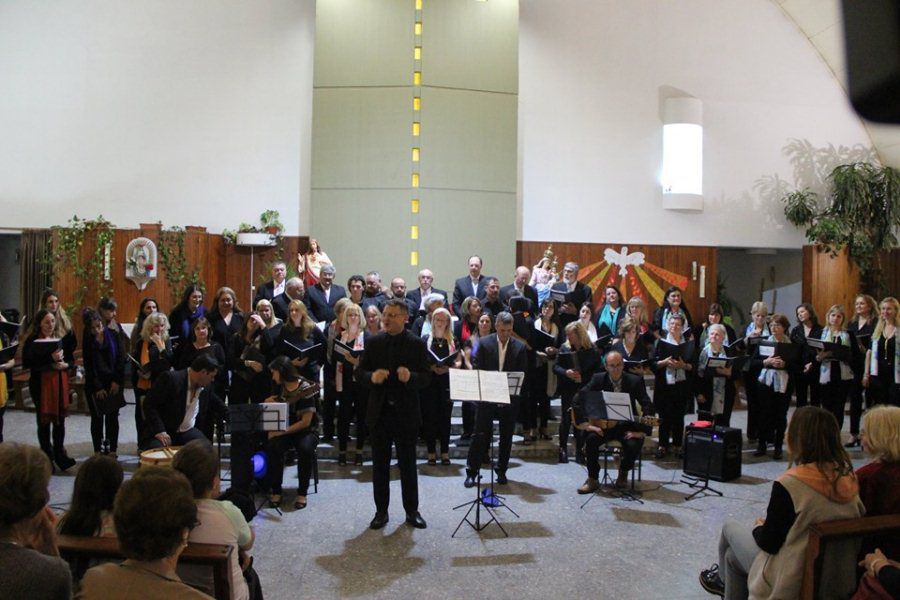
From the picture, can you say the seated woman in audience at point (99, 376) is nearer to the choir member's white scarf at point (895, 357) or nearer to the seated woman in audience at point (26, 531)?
the seated woman in audience at point (26, 531)

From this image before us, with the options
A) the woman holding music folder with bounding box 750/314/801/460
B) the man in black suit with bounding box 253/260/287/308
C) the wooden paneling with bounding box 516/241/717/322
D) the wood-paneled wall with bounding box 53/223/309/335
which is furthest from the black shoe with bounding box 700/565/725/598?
the wood-paneled wall with bounding box 53/223/309/335

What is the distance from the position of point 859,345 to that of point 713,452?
2675 millimetres

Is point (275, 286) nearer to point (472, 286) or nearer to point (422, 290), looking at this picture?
point (422, 290)

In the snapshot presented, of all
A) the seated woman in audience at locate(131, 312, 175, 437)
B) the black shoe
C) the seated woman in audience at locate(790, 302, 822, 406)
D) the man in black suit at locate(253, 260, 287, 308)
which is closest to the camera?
the black shoe

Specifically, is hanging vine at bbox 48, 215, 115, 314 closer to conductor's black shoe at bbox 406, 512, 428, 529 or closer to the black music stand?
conductor's black shoe at bbox 406, 512, 428, 529

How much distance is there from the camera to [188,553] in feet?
8.61

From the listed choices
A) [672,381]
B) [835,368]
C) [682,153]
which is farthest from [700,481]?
[682,153]

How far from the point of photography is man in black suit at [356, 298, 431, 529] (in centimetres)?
541

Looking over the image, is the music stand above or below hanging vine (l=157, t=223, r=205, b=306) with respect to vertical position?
below

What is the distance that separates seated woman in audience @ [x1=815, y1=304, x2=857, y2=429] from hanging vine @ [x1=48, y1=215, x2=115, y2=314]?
8.93m

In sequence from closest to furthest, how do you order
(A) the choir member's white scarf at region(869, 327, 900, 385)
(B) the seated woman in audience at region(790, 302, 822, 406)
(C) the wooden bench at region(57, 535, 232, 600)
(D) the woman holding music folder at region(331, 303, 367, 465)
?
(C) the wooden bench at region(57, 535, 232, 600) → (D) the woman holding music folder at region(331, 303, 367, 465) → (A) the choir member's white scarf at region(869, 327, 900, 385) → (B) the seated woman in audience at region(790, 302, 822, 406)

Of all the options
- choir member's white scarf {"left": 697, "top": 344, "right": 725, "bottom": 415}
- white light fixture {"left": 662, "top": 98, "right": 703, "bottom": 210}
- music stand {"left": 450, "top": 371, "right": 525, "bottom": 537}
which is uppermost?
white light fixture {"left": 662, "top": 98, "right": 703, "bottom": 210}

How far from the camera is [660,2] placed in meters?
11.6

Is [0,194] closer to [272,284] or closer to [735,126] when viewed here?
[272,284]
